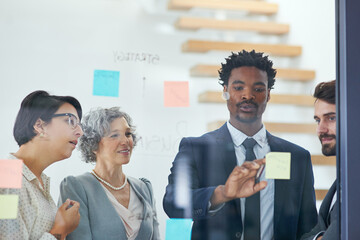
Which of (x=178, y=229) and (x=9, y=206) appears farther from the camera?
(x=178, y=229)

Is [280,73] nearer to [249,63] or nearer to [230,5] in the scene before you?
[249,63]

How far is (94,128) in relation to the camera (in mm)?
1853

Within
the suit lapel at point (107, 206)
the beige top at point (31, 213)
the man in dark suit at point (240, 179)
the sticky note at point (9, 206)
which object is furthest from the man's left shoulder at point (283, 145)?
the sticky note at point (9, 206)

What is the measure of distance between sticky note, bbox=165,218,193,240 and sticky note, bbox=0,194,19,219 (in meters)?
0.55

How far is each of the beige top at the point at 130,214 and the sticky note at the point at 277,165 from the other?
52 cm

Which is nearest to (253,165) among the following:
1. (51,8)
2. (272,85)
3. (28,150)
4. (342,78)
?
(272,85)

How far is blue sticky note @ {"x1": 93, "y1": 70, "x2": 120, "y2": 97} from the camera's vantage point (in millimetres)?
1854

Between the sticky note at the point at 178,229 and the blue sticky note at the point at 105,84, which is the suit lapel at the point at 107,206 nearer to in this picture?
the sticky note at the point at 178,229

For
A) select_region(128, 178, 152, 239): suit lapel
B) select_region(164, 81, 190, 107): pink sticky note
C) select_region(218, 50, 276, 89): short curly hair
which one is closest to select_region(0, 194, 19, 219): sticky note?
select_region(128, 178, 152, 239): suit lapel

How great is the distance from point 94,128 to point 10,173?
33 centimetres

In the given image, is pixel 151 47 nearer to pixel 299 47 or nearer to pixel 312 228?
pixel 299 47

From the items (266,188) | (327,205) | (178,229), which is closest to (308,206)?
(327,205)

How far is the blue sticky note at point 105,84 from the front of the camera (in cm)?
185

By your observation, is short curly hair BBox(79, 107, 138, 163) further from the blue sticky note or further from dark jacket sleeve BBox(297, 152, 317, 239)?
dark jacket sleeve BBox(297, 152, 317, 239)
